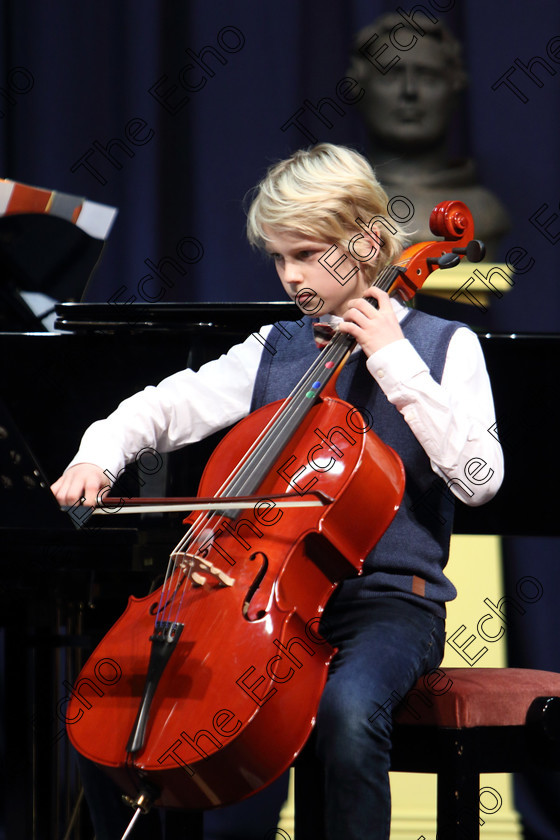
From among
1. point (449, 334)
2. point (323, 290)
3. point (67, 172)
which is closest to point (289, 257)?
point (323, 290)

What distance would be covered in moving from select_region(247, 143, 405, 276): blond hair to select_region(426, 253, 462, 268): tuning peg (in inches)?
4.8

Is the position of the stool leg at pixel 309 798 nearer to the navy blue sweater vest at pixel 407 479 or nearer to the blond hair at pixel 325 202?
the navy blue sweater vest at pixel 407 479

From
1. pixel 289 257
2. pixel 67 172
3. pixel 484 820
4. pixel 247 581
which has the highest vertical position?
pixel 67 172

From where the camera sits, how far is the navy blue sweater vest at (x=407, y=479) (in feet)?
4.58

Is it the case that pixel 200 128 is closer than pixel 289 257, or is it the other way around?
pixel 289 257

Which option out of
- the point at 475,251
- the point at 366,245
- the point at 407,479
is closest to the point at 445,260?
the point at 475,251

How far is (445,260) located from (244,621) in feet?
1.89

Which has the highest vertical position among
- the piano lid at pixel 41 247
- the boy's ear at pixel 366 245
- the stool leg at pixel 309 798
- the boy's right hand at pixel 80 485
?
the piano lid at pixel 41 247

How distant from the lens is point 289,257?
1.48 m

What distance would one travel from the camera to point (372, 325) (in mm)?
1368

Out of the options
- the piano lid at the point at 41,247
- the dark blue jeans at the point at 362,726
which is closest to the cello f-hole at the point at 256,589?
the dark blue jeans at the point at 362,726

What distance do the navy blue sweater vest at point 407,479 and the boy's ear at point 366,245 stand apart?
10 centimetres

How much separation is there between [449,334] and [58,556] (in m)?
0.62

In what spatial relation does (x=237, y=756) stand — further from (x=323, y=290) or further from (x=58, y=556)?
(x=323, y=290)
